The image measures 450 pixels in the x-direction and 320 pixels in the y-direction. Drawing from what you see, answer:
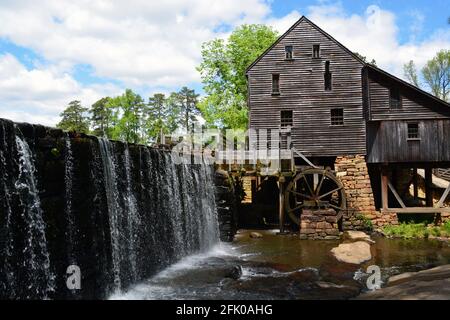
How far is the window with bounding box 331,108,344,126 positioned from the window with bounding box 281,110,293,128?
225 cm

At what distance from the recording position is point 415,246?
17391mm

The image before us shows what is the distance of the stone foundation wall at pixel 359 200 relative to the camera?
2067 cm

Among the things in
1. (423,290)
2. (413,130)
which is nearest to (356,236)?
(413,130)

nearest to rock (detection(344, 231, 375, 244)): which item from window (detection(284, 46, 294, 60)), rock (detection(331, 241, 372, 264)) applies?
rock (detection(331, 241, 372, 264))

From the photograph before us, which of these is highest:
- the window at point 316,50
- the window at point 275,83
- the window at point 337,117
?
the window at point 316,50

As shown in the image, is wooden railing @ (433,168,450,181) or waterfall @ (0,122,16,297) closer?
waterfall @ (0,122,16,297)

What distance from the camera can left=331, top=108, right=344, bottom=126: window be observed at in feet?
72.4

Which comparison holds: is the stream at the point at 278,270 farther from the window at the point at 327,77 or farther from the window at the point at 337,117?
the window at the point at 327,77

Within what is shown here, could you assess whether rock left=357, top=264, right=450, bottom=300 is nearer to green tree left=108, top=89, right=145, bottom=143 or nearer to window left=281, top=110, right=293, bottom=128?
window left=281, top=110, right=293, bottom=128

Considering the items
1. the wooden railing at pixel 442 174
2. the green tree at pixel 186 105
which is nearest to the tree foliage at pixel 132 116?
the green tree at pixel 186 105

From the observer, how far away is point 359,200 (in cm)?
2098

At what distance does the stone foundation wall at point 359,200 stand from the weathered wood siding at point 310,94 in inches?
39.0
